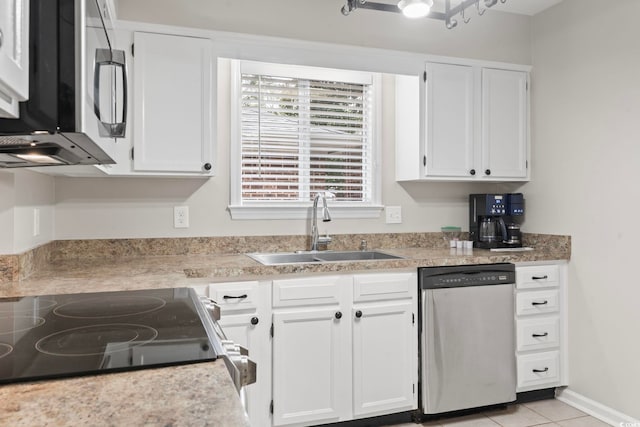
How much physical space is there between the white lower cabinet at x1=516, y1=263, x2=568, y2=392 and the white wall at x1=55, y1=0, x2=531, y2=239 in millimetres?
683

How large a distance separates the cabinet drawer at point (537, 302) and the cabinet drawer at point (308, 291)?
116 cm

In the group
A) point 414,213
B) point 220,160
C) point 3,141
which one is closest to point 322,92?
point 220,160

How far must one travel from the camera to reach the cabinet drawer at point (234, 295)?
88.6 inches

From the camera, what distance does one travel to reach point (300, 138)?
123 inches

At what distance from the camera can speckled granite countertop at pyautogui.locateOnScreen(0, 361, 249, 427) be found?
2.18ft

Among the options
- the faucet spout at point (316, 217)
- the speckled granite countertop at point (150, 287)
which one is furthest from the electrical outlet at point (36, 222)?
the faucet spout at point (316, 217)

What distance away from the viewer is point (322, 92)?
10.3 feet

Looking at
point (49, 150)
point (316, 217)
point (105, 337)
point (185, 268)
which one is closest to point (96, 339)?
point (105, 337)

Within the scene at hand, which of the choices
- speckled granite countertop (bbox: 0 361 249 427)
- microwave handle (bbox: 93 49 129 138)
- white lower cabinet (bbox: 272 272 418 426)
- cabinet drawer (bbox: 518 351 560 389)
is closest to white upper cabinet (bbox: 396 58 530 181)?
white lower cabinet (bbox: 272 272 418 426)

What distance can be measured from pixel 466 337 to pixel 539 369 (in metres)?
0.64

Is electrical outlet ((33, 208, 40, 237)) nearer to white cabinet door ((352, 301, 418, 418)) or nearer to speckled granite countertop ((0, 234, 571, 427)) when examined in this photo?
speckled granite countertop ((0, 234, 571, 427))

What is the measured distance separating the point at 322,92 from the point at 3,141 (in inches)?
92.8

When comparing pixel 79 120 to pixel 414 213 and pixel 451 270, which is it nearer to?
pixel 451 270

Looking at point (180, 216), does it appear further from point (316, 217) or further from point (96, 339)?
point (96, 339)
